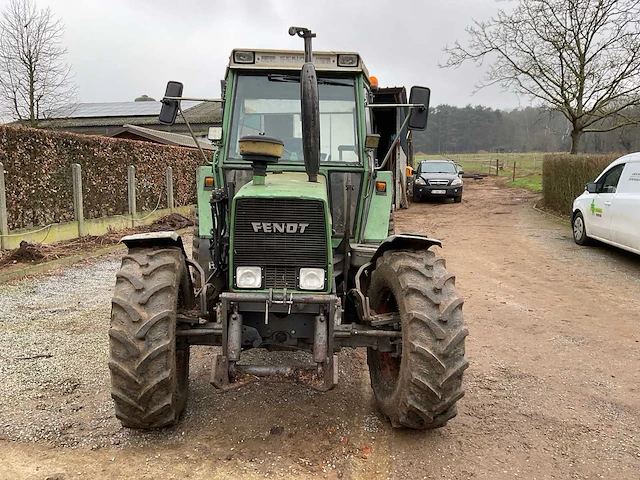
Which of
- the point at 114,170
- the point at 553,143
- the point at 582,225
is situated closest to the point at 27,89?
the point at 114,170

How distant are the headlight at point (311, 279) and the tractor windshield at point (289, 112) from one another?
1.32 metres

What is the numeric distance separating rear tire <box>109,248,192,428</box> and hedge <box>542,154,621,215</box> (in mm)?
13252

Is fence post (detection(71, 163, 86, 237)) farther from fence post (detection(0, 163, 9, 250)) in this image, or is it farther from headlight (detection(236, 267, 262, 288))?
headlight (detection(236, 267, 262, 288))

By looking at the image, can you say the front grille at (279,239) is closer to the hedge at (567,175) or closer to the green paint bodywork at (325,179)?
the green paint bodywork at (325,179)

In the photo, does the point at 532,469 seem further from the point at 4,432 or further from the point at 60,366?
the point at 60,366

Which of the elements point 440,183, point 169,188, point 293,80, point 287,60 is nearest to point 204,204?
point 293,80

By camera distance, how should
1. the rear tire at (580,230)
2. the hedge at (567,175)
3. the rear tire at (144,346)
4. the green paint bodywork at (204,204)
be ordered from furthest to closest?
the hedge at (567,175)
the rear tire at (580,230)
the green paint bodywork at (204,204)
the rear tire at (144,346)

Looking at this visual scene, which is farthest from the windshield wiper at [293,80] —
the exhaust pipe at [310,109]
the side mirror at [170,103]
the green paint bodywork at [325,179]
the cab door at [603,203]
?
the cab door at [603,203]

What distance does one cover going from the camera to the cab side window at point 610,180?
9953 mm

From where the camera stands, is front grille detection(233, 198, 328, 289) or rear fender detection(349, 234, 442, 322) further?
rear fender detection(349, 234, 442, 322)

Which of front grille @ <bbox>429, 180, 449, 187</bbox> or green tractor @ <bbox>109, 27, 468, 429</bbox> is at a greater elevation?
front grille @ <bbox>429, 180, 449, 187</bbox>

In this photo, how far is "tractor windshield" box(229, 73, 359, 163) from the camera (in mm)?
4645

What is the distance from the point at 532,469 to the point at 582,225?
9545mm

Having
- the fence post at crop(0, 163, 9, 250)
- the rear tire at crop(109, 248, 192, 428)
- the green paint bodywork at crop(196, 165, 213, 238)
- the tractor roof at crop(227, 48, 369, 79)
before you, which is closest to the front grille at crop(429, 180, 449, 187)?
the fence post at crop(0, 163, 9, 250)
